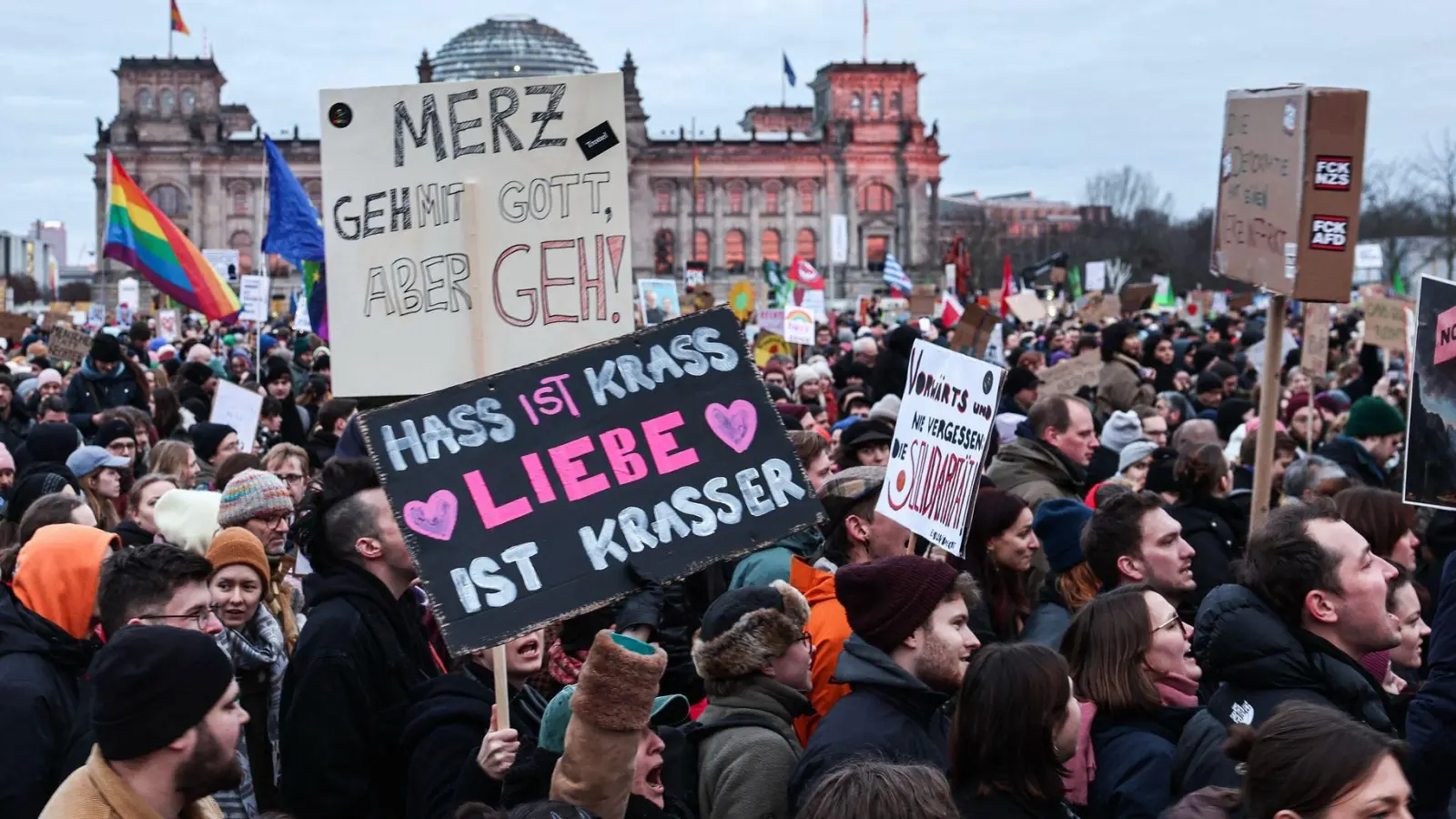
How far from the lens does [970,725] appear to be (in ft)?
11.3

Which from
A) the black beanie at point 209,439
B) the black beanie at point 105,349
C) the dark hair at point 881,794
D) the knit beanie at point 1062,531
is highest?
the dark hair at point 881,794

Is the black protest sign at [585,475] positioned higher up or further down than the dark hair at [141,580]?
Result: higher up

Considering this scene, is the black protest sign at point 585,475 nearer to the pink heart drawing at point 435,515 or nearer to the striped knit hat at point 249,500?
the pink heart drawing at point 435,515

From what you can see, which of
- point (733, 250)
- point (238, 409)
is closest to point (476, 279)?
point (238, 409)

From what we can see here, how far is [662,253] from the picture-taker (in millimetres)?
92000

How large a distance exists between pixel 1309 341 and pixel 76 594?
10196mm

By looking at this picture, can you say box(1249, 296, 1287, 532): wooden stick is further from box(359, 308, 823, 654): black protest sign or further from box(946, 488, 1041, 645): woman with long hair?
box(359, 308, 823, 654): black protest sign

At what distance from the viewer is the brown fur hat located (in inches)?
156

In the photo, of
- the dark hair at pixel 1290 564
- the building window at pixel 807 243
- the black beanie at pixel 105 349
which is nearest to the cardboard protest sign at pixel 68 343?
the black beanie at pixel 105 349

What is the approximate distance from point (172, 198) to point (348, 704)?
308 ft

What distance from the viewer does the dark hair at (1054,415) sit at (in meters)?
7.06

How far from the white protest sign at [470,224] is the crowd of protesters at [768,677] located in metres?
0.48

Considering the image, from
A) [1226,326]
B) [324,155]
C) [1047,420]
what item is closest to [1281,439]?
[1047,420]

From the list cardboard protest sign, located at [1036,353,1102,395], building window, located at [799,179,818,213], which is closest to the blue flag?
cardboard protest sign, located at [1036,353,1102,395]
